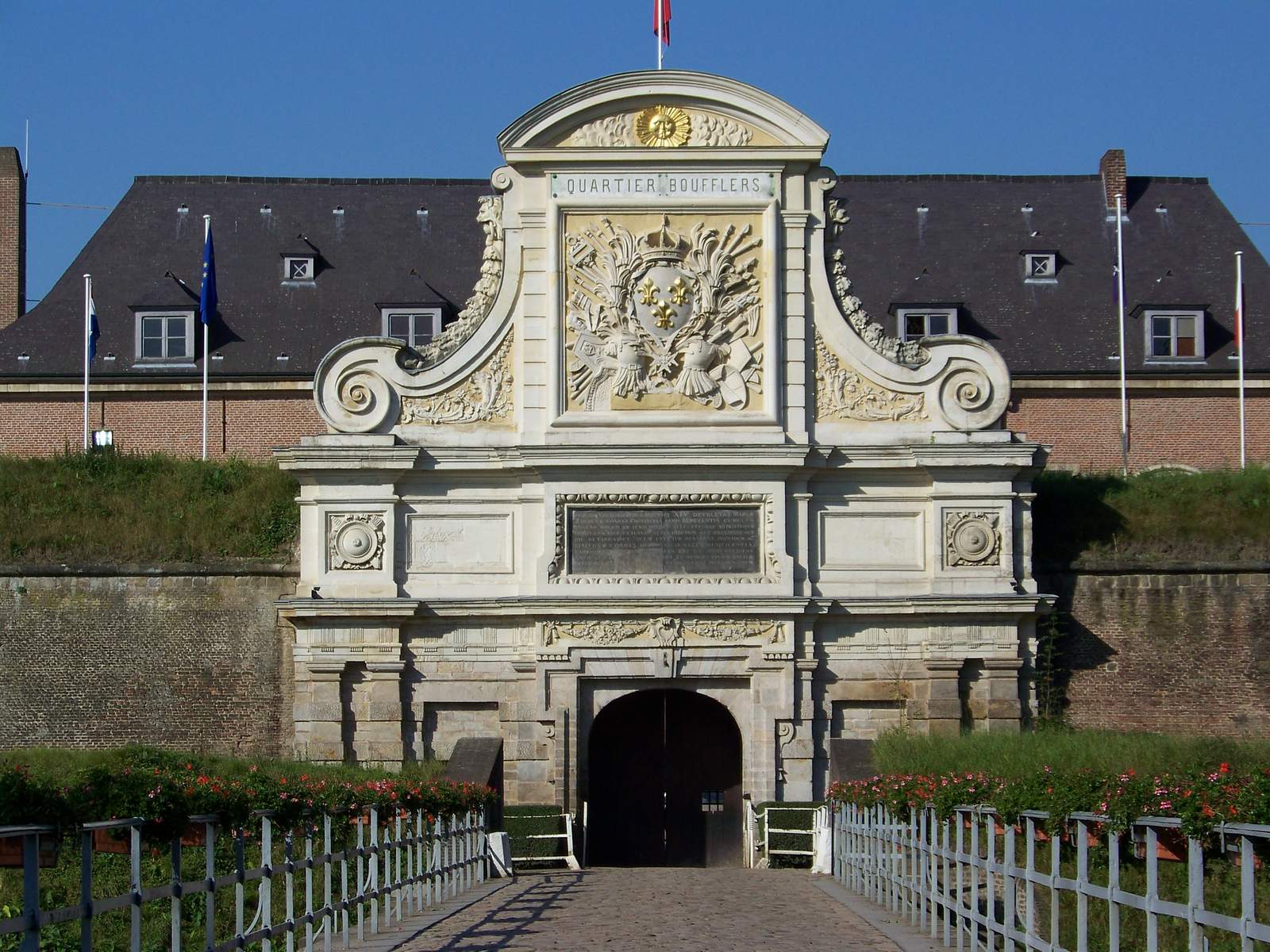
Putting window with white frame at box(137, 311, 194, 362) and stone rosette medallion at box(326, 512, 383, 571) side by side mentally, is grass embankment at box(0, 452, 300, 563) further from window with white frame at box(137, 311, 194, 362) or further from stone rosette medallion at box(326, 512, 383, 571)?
window with white frame at box(137, 311, 194, 362)

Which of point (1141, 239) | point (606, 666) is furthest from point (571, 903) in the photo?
point (1141, 239)

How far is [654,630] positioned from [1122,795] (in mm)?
14619

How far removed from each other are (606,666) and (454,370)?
4770 mm

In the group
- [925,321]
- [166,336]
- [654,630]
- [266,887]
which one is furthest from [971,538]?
[166,336]

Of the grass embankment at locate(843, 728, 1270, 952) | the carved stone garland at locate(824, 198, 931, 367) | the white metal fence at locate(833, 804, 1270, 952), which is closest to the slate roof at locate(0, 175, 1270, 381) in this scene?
the carved stone garland at locate(824, 198, 931, 367)

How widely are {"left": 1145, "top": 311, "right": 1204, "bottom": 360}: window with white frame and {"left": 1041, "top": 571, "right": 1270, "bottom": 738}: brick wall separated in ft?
29.2

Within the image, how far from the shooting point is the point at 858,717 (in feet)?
88.2

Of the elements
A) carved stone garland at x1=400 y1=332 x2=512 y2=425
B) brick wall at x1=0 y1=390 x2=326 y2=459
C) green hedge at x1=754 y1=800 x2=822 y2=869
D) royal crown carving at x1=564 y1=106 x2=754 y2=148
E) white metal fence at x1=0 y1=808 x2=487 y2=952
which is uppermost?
royal crown carving at x1=564 y1=106 x2=754 y2=148

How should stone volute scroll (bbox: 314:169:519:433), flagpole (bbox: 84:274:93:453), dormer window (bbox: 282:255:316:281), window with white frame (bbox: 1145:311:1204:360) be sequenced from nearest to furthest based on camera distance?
stone volute scroll (bbox: 314:169:519:433), flagpole (bbox: 84:274:93:453), window with white frame (bbox: 1145:311:1204:360), dormer window (bbox: 282:255:316:281)

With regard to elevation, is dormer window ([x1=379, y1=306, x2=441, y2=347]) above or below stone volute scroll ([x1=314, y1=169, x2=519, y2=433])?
above

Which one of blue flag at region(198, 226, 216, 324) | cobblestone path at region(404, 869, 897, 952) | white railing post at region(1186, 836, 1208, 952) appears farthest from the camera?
blue flag at region(198, 226, 216, 324)

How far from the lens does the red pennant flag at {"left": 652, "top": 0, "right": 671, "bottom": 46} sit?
94.1 ft

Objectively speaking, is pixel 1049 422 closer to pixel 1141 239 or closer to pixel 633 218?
pixel 1141 239

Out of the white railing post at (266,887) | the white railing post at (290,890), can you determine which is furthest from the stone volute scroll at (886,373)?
the white railing post at (266,887)
